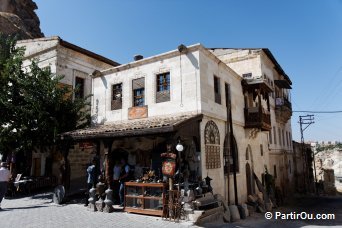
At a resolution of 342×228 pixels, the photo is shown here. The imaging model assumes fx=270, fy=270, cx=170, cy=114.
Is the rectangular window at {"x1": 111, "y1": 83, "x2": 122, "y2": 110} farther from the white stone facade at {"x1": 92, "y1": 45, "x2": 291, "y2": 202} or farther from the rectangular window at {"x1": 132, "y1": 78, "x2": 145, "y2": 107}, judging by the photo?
the rectangular window at {"x1": 132, "y1": 78, "x2": 145, "y2": 107}

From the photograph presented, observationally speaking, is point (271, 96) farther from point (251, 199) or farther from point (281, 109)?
point (251, 199)

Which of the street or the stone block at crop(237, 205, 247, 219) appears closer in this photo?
the street

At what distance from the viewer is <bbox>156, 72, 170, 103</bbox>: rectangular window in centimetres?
1295

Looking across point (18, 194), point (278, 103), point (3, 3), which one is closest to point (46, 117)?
point (18, 194)

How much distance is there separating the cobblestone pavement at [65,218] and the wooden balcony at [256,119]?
9.38 m

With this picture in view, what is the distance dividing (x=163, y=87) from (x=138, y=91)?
5.52 feet

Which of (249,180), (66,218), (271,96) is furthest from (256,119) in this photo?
(66,218)

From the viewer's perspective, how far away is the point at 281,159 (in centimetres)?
2519

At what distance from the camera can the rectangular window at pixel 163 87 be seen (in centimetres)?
1295

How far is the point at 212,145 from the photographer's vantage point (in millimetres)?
12602

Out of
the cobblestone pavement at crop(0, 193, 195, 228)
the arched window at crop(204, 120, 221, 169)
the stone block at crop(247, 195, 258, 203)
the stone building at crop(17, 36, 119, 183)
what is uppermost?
the stone building at crop(17, 36, 119, 183)

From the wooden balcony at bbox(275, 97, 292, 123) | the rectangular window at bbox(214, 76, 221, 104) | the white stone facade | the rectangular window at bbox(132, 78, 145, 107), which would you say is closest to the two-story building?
the wooden balcony at bbox(275, 97, 292, 123)

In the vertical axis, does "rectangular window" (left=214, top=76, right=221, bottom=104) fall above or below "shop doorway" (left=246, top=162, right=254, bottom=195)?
above

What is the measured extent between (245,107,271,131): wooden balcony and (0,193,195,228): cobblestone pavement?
9.38 metres
